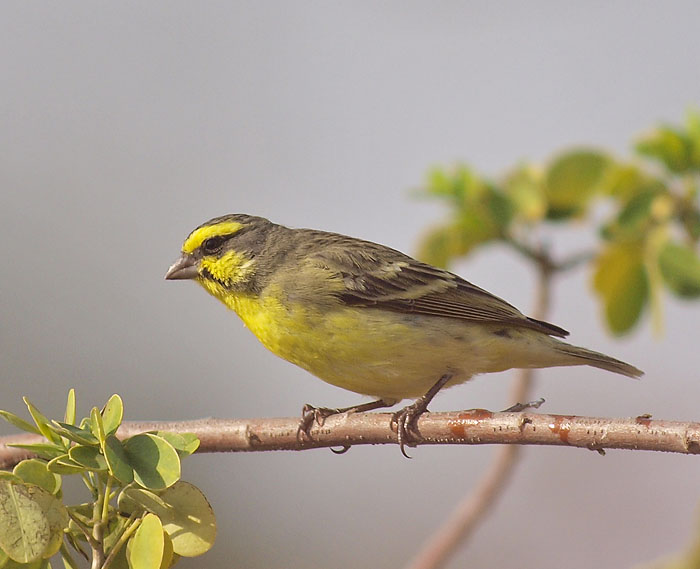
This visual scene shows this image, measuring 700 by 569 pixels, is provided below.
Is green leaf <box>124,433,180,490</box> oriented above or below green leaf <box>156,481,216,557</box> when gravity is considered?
above

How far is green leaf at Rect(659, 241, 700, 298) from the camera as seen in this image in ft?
9.85

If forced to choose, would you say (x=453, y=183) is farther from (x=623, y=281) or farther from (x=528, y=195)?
(x=623, y=281)

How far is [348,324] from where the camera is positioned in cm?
400

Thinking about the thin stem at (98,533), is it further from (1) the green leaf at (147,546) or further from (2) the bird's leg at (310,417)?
(2) the bird's leg at (310,417)

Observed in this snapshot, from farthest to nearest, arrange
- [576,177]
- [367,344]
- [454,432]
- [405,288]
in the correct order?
[405,288]
[367,344]
[576,177]
[454,432]

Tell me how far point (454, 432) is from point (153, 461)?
102cm

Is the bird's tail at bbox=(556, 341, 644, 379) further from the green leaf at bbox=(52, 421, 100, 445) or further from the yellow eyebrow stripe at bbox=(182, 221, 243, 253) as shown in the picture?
the green leaf at bbox=(52, 421, 100, 445)

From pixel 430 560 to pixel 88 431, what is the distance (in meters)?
1.37

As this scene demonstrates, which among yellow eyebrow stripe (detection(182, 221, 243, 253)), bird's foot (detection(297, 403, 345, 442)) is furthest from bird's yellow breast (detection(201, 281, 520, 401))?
yellow eyebrow stripe (detection(182, 221, 243, 253))

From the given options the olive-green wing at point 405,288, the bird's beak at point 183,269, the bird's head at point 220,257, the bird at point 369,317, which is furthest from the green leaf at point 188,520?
the bird's beak at point 183,269

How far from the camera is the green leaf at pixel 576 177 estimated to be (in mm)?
3600

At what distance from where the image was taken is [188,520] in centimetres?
197

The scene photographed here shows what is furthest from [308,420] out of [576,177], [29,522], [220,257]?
[220,257]

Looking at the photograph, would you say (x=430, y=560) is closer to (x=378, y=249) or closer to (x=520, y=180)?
(x=520, y=180)
